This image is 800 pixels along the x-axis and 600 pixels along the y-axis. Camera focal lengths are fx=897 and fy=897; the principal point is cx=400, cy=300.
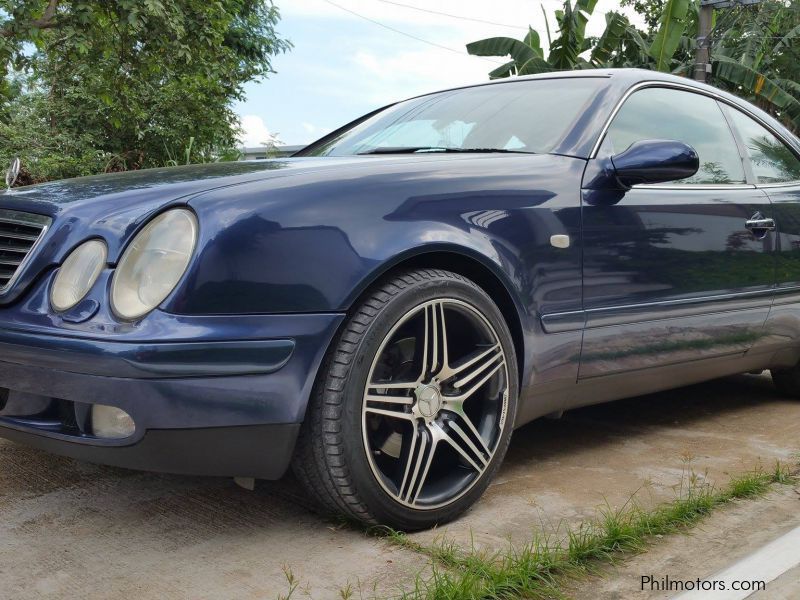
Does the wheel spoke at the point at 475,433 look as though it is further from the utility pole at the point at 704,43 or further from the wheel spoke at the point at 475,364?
the utility pole at the point at 704,43

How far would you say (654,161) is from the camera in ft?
10.3

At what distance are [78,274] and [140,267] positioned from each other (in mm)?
196

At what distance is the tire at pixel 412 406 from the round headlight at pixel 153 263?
18.5 inches

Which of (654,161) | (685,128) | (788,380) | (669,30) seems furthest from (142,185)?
(669,30)

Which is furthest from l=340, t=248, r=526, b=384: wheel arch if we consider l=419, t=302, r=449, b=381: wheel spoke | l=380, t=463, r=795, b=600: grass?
l=380, t=463, r=795, b=600: grass

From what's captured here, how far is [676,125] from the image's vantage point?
3.78 metres

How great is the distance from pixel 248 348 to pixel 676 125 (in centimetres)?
232

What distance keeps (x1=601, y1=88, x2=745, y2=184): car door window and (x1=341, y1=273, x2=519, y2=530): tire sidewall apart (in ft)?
3.22

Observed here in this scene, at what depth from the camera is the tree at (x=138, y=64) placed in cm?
1227

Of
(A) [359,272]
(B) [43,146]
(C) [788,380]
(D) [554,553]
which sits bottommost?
(C) [788,380]

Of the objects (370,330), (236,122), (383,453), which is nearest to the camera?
(370,330)

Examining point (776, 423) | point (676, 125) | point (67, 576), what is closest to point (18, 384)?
point (67, 576)

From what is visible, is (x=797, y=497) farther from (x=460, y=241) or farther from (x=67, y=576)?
(x=67, y=576)

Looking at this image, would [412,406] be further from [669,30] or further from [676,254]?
[669,30]
